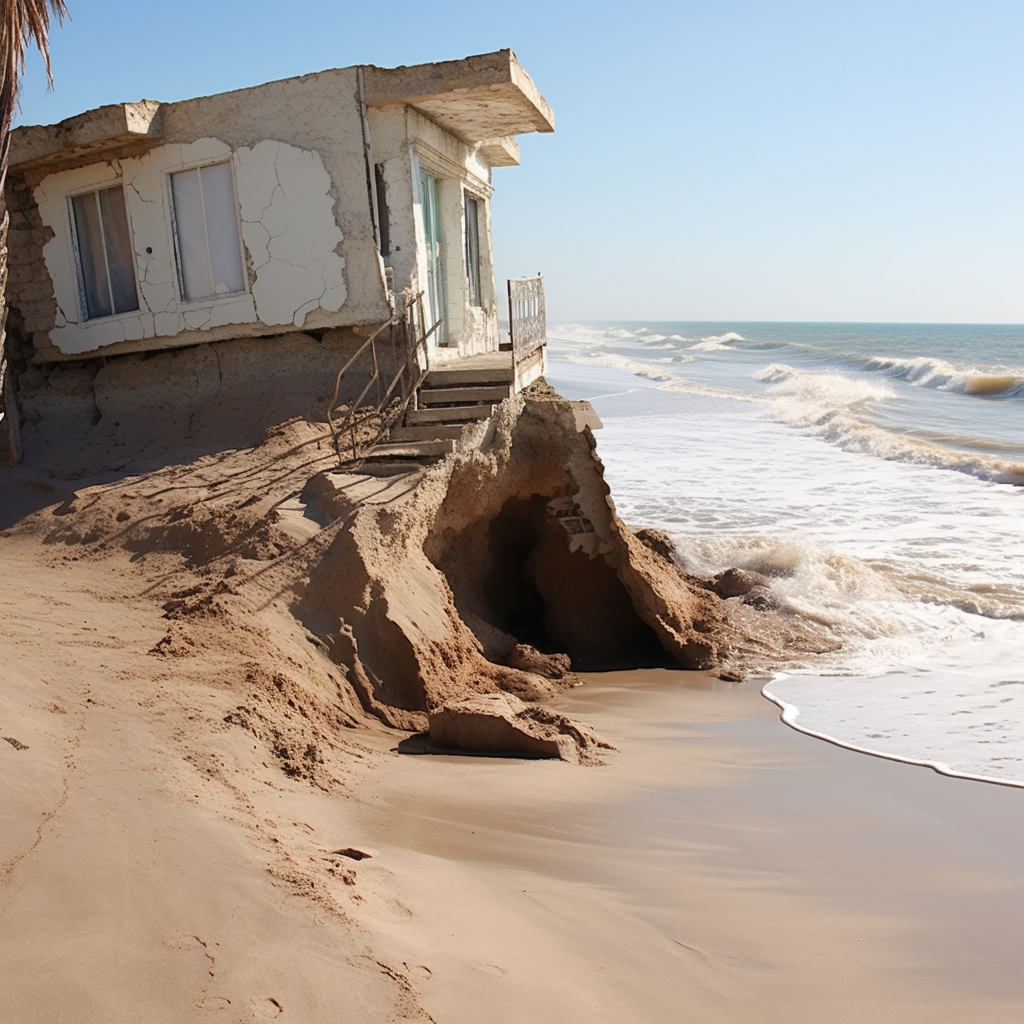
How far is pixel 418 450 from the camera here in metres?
8.98

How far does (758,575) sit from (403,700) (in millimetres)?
5797

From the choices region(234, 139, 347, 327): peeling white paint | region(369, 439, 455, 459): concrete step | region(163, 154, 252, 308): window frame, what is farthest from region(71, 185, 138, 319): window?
region(369, 439, 455, 459): concrete step

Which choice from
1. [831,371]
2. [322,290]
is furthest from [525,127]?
[831,371]

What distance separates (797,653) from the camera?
9750 millimetres

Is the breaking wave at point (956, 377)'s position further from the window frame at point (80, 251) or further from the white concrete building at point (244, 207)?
the window frame at point (80, 251)

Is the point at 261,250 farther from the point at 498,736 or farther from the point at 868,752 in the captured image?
the point at 868,752

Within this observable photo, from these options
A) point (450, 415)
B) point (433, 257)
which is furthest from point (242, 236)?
point (450, 415)

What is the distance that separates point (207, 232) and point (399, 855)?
8.73 m

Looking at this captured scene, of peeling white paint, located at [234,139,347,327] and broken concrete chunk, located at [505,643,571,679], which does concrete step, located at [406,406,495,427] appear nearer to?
peeling white paint, located at [234,139,347,327]

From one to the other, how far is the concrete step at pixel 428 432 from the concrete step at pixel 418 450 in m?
0.14

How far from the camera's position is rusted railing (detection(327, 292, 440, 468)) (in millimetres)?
9414

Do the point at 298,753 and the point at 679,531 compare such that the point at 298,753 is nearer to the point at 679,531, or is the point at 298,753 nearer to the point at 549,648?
the point at 549,648

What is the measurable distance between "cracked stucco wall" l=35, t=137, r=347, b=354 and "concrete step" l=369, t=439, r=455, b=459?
2.51 meters

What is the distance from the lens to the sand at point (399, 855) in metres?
3.32
